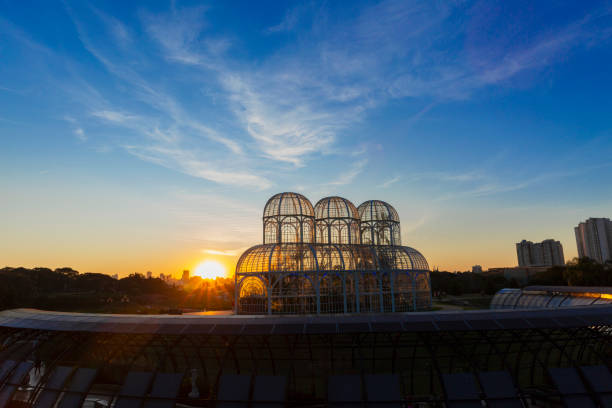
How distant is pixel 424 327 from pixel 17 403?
1956cm

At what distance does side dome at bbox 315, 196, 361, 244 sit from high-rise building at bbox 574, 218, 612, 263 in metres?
158

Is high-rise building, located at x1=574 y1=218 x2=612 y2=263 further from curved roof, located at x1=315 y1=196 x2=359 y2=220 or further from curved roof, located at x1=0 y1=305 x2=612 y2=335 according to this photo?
curved roof, located at x1=0 y1=305 x2=612 y2=335

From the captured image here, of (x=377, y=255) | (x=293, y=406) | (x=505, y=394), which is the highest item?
(x=377, y=255)

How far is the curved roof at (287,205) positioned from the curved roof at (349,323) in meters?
22.0

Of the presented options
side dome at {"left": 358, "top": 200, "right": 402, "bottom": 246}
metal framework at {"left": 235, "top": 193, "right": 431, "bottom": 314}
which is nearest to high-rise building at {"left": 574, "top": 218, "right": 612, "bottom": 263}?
side dome at {"left": 358, "top": 200, "right": 402, "bottom": 246}

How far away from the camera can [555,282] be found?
7512cm

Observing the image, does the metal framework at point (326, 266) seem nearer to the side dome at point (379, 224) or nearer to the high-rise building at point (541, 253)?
the side dome at point (379, 224)

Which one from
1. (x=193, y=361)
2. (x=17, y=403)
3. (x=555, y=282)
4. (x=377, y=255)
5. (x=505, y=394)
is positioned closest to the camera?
(x=505, y=394)

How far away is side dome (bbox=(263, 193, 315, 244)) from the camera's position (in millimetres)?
36375

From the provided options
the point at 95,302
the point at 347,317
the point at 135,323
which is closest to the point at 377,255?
the point at 347,317

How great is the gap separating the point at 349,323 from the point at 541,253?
21724 cm

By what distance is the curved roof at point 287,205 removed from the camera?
120ft

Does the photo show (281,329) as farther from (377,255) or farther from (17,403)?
(377,255)

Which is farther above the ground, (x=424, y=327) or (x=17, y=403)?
(x=424, y=327)
